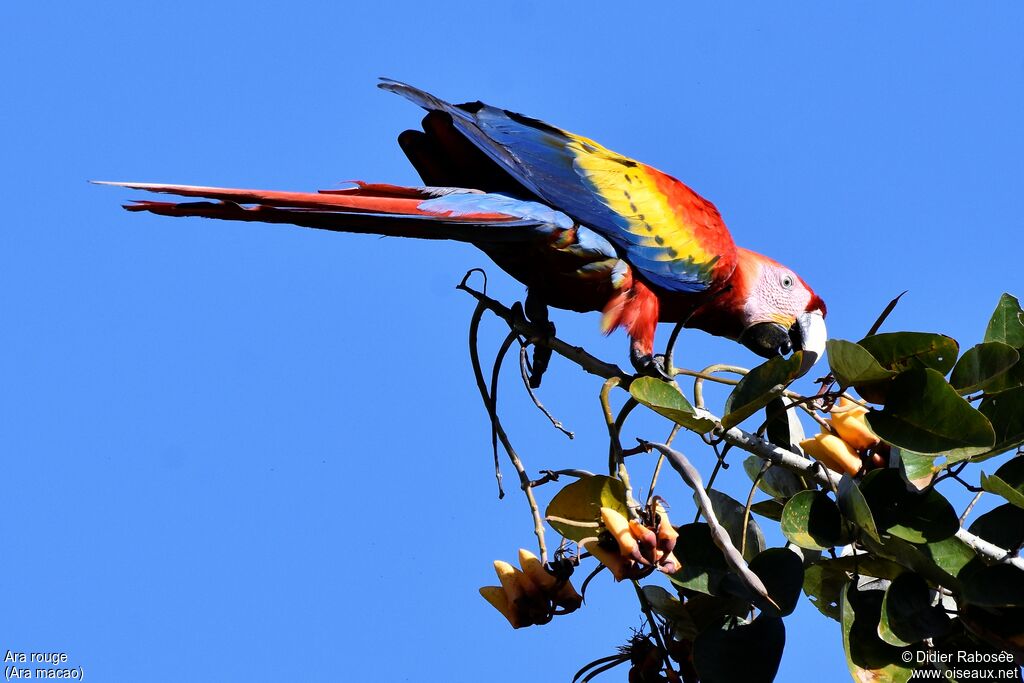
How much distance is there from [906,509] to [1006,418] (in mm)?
304

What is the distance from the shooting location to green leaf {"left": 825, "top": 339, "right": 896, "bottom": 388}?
2033 millimetres

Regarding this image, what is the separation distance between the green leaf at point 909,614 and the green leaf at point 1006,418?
30 centimetres

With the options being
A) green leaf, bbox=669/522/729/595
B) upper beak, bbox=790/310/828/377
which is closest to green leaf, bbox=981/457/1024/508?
green leaf, bbox=669/522/729/595

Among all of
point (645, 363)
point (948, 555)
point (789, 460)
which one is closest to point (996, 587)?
point (948, 555)

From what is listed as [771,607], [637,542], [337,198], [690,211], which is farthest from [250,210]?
[690,211]

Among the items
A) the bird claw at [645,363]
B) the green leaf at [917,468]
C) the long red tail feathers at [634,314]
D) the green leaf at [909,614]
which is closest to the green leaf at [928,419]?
the green leaf at [917,468]

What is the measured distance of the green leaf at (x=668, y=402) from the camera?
207cm

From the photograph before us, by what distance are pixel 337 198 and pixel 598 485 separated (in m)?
1.15

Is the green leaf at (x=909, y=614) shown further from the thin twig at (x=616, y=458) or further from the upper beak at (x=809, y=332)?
the upper beak at (x=809, y=332)

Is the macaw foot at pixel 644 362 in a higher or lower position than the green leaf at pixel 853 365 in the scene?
higher

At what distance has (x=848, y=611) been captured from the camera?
6.76 ft

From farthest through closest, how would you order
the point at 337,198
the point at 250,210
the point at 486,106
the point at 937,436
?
the point at 486,106, the point at 337,198, the point at 250,210, the point at 937,436

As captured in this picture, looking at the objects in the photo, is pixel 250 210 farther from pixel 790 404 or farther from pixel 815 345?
pixel 815 345

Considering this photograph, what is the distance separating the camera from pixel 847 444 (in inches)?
86.4
